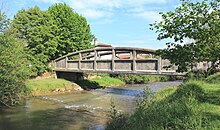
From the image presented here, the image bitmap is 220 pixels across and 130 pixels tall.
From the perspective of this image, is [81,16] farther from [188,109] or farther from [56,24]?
[188,109]

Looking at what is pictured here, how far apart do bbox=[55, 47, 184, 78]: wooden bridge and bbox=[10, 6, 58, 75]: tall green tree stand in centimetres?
262

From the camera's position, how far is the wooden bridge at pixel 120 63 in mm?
24556

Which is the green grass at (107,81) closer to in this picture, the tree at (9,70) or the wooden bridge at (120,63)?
the wooden bridge at (120,63)

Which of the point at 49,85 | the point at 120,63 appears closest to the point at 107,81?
the point at 49,85

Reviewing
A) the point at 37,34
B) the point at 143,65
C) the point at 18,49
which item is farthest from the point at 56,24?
the point at 18,49

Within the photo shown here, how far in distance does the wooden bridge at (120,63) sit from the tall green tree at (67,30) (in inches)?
68.9

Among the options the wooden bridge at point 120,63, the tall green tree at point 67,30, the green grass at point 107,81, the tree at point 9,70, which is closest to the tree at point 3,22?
the tree at point 9,70

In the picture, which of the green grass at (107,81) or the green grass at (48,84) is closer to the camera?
the green grass at (48,84)

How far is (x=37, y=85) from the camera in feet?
103

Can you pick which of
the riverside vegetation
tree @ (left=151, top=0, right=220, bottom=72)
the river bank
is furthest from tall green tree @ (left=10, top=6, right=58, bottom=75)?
tree @ (left=151, top=0, right=220, bottom=72)

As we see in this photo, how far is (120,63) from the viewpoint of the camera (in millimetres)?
28422

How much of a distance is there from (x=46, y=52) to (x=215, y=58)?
29966mm

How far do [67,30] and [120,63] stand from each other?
13293mm

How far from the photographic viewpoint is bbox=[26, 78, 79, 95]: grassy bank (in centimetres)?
3053
